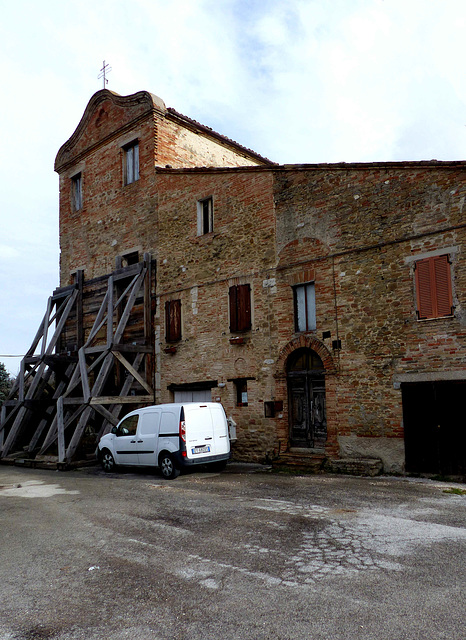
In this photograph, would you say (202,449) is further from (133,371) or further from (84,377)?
(84,377)

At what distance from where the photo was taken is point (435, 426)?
10289 mm

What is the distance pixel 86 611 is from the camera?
427cm

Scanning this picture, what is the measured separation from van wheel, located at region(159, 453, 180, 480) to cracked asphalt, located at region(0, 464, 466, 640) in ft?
5.49

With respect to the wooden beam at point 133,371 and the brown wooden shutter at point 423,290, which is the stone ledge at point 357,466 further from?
the wooden beam at point 133,371

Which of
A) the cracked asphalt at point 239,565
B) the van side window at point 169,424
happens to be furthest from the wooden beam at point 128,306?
the cracked asphalt at point 239,565

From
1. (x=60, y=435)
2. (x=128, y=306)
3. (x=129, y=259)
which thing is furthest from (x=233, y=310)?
(x=60, y=435)

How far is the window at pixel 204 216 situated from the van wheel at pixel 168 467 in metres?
6.99

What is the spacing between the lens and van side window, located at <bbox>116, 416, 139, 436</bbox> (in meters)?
12.3

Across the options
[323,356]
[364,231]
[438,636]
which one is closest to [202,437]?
[323,356]

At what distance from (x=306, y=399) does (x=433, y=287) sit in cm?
410

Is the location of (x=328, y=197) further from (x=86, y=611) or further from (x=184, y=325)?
(x=86, y=611)

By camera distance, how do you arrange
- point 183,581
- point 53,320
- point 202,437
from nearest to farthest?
point 183,581 < point 202,437 < point 53,320

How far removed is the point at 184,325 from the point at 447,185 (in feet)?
27.0

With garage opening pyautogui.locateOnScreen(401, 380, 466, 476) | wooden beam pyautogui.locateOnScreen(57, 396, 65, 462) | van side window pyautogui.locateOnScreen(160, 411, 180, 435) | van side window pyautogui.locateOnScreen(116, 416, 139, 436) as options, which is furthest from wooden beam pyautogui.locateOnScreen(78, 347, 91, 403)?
garage opening pyautogui.locateOnScreen(401, 380, 466, 476)
